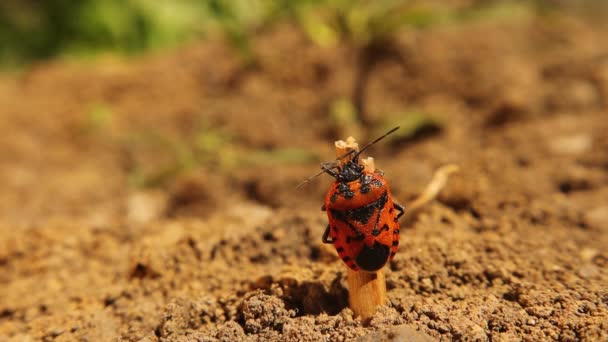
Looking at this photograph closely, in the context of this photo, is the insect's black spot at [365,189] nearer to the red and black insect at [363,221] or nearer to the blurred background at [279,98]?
the red and black insect at [363,221]

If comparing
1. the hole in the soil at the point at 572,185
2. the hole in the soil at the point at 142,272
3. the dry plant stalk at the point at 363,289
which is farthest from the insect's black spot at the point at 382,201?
the hole in the soil at the point at 572,185

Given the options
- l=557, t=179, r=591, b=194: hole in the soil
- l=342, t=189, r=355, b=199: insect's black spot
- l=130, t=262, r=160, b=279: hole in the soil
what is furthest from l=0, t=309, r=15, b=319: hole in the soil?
l=557, t=179, r=591, b=194: hole in the soil

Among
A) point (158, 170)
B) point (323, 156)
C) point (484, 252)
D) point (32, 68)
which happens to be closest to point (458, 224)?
point (484, 252)

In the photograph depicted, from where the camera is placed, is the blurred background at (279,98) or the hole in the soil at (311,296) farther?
the blurred background at (279,98)

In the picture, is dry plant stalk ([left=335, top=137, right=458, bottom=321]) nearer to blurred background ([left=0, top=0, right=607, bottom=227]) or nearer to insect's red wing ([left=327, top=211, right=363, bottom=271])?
insect's red wing ([left=327, top=211, right=363, bottom=271])

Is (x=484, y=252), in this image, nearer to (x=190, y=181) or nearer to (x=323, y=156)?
(x=323, y=156)
